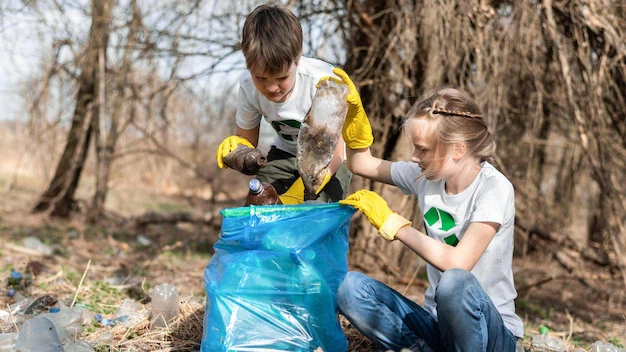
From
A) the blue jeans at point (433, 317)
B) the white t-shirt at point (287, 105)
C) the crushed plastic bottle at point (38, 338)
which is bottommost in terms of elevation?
the crushed plastic bottle at point (38, 338)

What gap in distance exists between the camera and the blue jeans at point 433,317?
1827 mm

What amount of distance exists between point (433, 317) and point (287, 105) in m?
0.94

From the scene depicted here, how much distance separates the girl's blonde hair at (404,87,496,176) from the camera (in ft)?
6.49

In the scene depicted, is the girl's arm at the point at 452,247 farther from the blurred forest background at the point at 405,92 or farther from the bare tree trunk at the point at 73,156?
the bare tree trunk at the point at 73,156

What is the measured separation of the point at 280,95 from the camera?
2223 millimetres

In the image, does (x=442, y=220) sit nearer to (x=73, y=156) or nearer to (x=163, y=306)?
(x=163, y=306)

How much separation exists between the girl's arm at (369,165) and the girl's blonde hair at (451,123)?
278mm

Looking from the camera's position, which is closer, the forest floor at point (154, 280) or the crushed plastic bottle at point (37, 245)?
the forest floor at point (154, 280)

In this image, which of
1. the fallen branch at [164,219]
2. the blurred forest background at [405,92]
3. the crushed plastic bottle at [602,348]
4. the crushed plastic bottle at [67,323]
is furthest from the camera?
the fallen branch at [164,219]

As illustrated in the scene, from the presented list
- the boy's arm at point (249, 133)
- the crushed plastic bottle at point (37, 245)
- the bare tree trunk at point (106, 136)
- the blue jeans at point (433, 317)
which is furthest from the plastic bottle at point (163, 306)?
the bare tree trunk at point (106, 136)

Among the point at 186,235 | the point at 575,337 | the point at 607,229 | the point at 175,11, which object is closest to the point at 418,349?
the point at 575,337

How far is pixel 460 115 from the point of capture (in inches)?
78.2

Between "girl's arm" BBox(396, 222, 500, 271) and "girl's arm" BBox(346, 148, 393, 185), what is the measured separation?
0.46m

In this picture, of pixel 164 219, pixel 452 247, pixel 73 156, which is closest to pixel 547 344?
pixel 452 247
